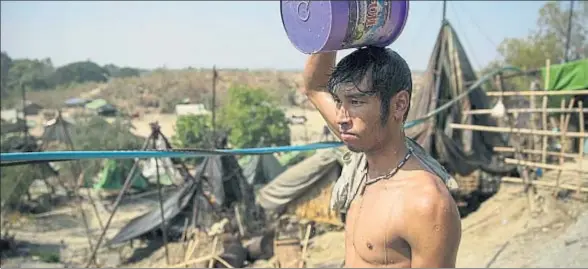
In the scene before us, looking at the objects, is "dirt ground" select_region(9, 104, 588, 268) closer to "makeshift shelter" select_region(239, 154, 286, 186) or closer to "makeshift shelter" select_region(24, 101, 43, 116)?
"makeshift shelter" select_region(239, 154, 286, 186)

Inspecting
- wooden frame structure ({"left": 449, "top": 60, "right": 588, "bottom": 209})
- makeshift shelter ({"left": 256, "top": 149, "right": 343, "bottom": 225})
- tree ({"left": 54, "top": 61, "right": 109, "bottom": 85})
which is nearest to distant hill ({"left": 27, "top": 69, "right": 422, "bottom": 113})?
tree ({"left": 54, "top": 61, "right": 109, "bottom": 85})

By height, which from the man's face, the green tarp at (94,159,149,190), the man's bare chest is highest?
the man's face

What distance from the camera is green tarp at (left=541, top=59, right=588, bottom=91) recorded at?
598cm

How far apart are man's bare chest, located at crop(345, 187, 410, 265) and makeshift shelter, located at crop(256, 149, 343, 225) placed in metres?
10.2

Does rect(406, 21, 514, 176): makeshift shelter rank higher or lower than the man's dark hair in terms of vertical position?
lower

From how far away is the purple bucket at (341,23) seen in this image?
1.27 meters

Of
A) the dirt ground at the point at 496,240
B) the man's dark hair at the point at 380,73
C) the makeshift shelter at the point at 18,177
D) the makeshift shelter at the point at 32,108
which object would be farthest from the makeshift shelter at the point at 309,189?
the makeshift shelter at the point at 32,108

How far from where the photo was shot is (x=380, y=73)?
1438mm

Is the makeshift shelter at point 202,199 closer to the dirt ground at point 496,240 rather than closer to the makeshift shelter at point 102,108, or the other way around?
the dirt ground at point 496,240

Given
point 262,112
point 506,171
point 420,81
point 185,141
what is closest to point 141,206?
point 185,141

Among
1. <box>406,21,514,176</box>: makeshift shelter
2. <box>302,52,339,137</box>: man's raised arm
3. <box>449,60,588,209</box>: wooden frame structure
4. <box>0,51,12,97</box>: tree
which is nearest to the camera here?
<box>302,52,339,137</box>: man's raised arm

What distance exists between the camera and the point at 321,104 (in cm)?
187

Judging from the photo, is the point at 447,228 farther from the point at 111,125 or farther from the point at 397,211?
the point at 111,125

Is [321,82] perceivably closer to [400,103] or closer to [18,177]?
[400,103]
